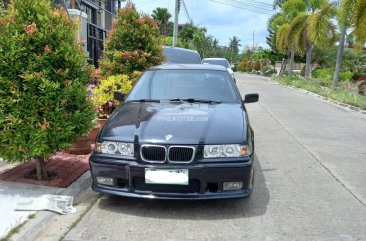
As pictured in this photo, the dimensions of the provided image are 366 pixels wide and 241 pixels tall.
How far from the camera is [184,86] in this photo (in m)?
5.77

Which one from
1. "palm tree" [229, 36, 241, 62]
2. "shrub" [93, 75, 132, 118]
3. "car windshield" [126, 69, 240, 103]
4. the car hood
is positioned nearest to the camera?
the car hood

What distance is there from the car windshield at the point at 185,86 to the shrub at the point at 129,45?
3.16 m

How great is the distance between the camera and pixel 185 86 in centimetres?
577

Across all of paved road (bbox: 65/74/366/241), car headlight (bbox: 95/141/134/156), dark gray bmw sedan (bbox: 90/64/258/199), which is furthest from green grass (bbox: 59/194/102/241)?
car headlight (bbox: 95/141/134/156)

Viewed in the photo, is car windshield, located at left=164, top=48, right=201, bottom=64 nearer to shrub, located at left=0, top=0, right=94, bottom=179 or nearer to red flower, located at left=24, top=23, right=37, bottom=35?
shrub, located at left=0, top=0, right=94, bottom=179

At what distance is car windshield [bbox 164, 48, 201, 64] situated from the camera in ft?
44.3

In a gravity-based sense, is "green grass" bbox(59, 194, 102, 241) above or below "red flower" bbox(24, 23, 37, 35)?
below

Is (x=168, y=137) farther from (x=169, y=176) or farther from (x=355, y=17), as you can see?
(x=355, y=17)

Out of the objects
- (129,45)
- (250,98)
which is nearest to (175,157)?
(250,98)

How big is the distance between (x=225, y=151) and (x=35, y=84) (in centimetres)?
224

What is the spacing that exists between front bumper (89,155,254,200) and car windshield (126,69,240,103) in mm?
1519

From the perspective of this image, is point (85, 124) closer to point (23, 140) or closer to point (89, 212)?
point (23, 140)

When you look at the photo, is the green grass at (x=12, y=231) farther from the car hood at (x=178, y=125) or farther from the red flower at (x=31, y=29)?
the red flower at (x=31, y=29)

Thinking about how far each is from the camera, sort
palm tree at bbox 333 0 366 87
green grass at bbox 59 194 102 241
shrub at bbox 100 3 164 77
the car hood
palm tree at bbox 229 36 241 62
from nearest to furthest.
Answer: green grass at bbox 59 194 102 241 < the car hood < shrub at bbox 100 3 164 77 < palm tree at bbox 333 0 366 87 < palm tree at bbox 229 36 241 62
